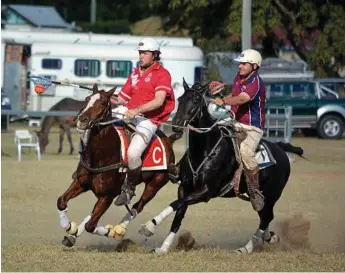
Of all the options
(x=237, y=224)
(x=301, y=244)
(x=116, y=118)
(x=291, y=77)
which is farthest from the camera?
(x=291, y=77)

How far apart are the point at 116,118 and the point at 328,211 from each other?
243 inches

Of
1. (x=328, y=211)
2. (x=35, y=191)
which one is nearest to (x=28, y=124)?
(x=35, y=191)

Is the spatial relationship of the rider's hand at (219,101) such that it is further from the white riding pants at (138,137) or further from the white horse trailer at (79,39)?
the white horse trailer at (79,39)

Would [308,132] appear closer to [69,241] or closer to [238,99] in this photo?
[238,99]

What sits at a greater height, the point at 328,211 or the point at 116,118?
the point at 116,118

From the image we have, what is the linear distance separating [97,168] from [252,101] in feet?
6.40

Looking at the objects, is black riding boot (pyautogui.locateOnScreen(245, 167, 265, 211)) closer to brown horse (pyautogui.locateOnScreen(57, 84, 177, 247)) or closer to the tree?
brown horse (pyautogui.locateOnScreen(57, 84, 177, 247))

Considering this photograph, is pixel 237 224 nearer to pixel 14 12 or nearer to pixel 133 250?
pixel 133 250

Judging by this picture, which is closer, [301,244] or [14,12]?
[301,244]

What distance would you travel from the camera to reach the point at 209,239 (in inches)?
584

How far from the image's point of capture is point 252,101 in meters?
13.4

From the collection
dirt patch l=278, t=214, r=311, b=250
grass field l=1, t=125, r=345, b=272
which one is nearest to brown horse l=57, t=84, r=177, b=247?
grass field l=1, t=125, r=345, b=272

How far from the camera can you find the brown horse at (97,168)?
12.6m

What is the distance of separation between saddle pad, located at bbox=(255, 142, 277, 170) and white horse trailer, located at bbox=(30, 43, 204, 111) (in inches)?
1113
